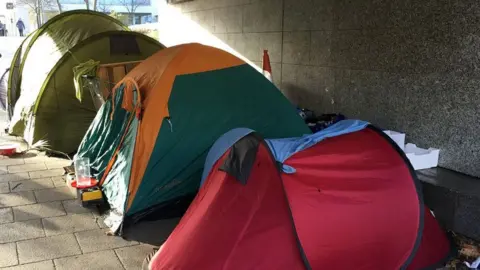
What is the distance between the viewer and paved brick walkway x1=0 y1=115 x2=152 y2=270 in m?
2.74

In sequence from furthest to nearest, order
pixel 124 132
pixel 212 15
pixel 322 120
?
pixel 212 15 < pixel 322 120 < pixel 124 132

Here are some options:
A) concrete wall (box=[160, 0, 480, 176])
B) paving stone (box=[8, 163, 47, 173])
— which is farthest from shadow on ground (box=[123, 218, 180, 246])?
concrete wall (box=[160, 0, 480, 176])

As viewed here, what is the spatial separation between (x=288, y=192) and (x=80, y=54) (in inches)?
144

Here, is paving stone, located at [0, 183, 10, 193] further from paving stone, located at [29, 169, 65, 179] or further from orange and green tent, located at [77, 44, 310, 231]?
orange and green tent, located at [77, 44, 310, 231]

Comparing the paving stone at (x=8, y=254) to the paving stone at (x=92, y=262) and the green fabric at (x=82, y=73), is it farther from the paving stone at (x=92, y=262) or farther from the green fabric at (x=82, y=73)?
the green fabric at (x=82, y=73)

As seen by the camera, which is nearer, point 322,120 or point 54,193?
point 54,193

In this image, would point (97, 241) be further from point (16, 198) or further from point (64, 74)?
point (64, 74)

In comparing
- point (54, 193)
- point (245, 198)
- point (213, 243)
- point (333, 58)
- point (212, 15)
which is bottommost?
point (54, 193)

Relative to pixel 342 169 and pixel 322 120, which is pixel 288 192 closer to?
pixel 342 169

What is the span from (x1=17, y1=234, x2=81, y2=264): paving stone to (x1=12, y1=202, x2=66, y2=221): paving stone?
42cm

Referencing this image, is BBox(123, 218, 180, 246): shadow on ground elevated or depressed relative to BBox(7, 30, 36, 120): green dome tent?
depressed

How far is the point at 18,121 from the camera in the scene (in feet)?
17.8

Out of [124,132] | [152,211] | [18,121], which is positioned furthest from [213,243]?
[18,121]

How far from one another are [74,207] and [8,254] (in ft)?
2.57
